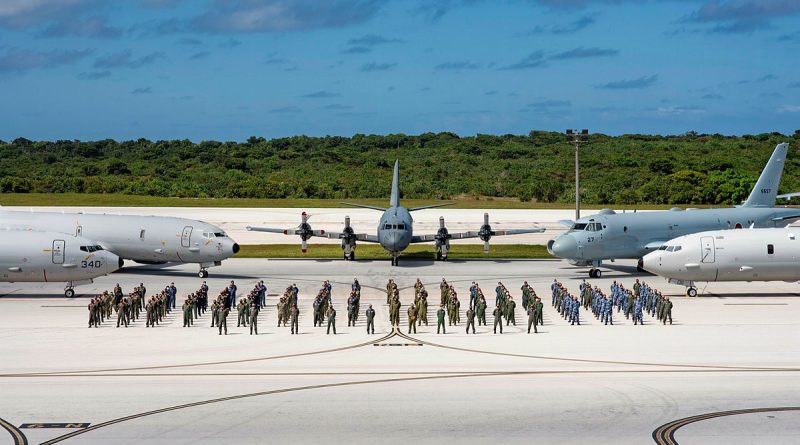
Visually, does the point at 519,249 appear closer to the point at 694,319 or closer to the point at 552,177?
the point at 694,319

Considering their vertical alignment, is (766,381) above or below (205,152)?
below

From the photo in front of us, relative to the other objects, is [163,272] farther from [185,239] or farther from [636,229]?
[636,229]

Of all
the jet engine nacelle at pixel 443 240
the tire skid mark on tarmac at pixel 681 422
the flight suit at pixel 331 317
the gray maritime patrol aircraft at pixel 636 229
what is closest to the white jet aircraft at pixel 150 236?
the jet engine nacelle at pixel 443 240

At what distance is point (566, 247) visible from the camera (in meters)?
51.6

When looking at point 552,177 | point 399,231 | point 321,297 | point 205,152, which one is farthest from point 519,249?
point 205,152

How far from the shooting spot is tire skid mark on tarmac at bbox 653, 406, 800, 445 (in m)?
19.9

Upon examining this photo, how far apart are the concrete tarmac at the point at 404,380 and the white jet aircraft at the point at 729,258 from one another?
239cm

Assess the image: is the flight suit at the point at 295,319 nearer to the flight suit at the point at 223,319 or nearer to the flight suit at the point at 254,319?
the flight suit at the point at 254,319

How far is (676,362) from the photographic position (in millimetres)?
28547

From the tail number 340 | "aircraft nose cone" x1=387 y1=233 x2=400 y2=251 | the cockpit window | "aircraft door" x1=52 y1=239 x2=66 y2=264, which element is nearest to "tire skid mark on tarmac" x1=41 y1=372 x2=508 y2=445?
the tail number 340

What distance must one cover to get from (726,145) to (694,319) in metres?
163

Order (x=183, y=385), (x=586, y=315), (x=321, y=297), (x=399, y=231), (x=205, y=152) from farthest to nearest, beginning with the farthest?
(x=205, y=152) → (x=399, y=231) → (x=586, y=315) → (x=321, y=297) → (x=183, y=385)

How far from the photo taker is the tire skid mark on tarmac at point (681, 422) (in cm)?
1992

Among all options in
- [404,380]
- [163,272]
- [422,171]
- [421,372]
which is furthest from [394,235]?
[422,171]
